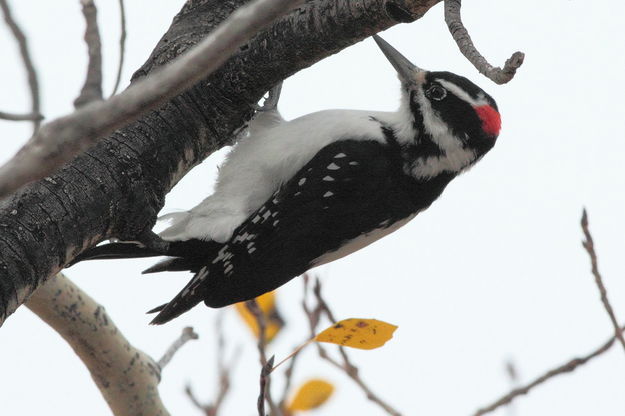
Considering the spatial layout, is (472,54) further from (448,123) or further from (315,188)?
(448,123)

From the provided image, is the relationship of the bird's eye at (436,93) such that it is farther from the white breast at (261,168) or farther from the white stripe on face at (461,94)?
the white breast at (261,168)

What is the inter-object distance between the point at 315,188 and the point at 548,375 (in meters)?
1.42

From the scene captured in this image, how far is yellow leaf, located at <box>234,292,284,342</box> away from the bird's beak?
1215 mm

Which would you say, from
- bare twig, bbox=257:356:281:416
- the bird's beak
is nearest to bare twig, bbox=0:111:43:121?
bare twig, bbox=257:356:281:416

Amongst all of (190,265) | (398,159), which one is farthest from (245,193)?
(398,159)

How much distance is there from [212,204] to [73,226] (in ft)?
4.43

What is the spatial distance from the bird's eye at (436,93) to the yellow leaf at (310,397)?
137 cm

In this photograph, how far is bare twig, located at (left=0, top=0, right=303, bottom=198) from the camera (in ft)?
4.05

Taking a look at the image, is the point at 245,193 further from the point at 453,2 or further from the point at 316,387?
the point at 453,2

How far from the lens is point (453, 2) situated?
2754 millimetres

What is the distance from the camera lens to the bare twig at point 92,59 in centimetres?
178

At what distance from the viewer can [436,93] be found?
3.89 m

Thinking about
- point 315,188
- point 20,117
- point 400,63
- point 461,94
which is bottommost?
point 20,117

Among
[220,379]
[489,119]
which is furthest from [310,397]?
[489,119]
